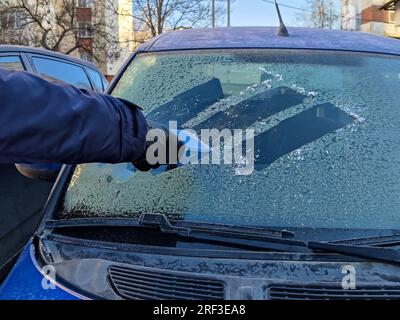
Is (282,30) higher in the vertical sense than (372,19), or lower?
higher

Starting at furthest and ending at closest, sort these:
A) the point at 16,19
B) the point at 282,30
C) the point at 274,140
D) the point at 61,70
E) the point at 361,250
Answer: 1. the point at 16,19
2. the point at 61,70
3. the point at 282,30
4. the point at 274,140
5. the point at 361,250

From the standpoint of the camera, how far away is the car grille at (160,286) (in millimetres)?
1476

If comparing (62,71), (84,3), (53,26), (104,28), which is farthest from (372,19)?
(62,71)

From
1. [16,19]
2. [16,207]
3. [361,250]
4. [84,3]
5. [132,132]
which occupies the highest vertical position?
[132,132]

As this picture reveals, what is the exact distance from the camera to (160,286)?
1514mm

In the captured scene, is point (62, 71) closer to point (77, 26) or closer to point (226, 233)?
point (226, 233)

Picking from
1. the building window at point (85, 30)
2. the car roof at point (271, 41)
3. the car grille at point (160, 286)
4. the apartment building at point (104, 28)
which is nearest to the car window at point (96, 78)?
the car roof at point (271, 41)

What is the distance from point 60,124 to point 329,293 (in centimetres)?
89

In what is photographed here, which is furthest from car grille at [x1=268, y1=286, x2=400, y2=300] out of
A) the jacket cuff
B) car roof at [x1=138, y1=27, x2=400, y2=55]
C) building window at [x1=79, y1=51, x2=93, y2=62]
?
building window at [x1=79, y1=51, x2=93, y2=62]

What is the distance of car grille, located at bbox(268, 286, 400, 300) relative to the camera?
1.45m

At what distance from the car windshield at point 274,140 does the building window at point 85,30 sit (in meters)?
30.5

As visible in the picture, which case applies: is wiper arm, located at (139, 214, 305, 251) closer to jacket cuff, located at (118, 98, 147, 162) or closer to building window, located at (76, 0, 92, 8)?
jacket cuff, located at (118, 98, 147, 162)

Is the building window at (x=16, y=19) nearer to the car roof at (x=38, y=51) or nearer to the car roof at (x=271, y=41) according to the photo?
the car roof at (x=38, y=51)

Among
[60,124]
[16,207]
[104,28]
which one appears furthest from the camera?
[104,28]
